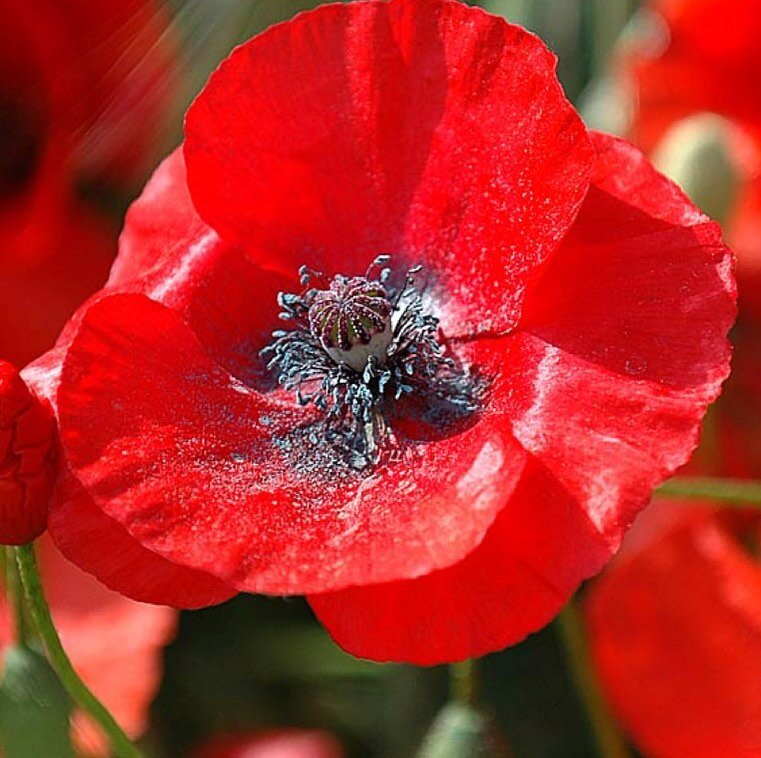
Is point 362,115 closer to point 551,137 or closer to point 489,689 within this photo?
point 551,137

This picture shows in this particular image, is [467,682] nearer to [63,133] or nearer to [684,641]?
[684,641]

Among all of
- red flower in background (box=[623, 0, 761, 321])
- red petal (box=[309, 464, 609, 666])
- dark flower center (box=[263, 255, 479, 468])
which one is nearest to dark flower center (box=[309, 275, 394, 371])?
dark flower center (box=[263, 255, 479, 468])

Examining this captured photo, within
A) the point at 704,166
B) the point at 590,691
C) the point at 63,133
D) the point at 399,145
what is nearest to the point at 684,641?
the point at 590,691

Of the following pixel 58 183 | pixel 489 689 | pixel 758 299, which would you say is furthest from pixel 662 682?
pixel 58 183

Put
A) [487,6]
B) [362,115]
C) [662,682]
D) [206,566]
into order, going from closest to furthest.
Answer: [206,566], [362,115], [662,682], [487,6]

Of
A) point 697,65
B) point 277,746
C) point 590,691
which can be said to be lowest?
point 277,746

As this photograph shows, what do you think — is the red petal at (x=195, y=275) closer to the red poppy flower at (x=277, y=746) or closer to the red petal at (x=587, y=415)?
the red petal at (x=587, y=415)

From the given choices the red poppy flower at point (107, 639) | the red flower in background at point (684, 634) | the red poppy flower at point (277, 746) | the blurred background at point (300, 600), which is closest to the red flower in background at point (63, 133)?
the blurred background at point (300, 600)
